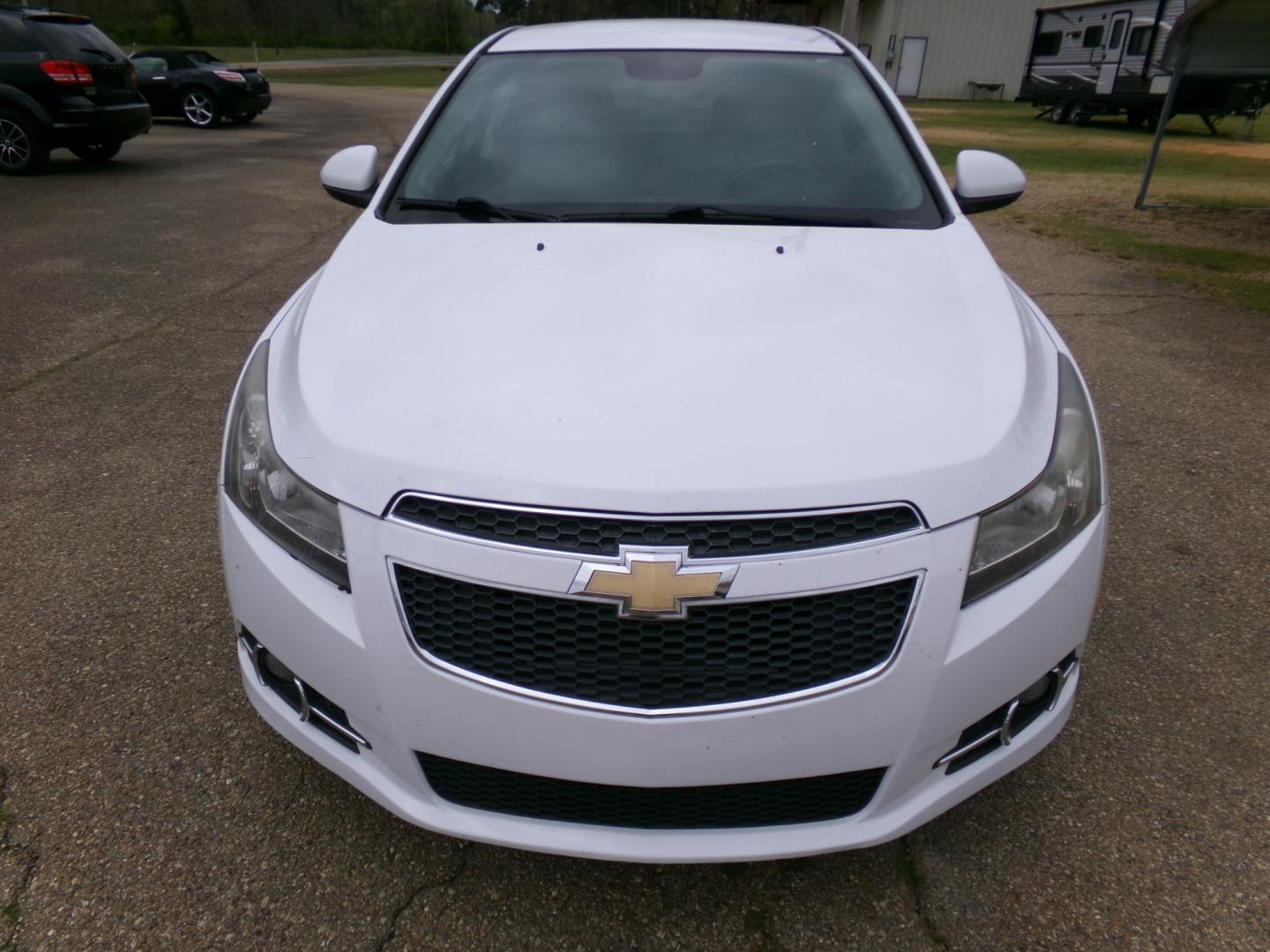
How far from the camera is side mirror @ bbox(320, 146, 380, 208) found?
294 centimetres

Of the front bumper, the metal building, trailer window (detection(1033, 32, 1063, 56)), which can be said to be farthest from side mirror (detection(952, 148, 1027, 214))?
the metal building

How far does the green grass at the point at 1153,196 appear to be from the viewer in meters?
7.41

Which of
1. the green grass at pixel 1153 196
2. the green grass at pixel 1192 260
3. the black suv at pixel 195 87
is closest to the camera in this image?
the green grass at pixel 1192 260

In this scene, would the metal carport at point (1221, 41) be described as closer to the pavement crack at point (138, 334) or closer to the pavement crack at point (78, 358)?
the pavement crack at point (138, 334)

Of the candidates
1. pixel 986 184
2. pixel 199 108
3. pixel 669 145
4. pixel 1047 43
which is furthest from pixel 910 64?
pixel 669 145

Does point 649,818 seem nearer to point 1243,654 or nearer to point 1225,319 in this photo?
point 1243,654

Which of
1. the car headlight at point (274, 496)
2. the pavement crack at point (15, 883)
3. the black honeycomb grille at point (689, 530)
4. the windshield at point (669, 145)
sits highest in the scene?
the windshield at point (669, 145)

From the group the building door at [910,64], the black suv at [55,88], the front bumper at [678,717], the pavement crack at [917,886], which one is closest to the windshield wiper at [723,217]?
the front bumper at [678,717]

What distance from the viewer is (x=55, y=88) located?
937 cm

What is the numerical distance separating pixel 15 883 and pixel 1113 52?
2546 centimetres

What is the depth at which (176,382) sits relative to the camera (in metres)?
4.53

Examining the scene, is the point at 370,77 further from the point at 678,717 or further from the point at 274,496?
the point at 678,717

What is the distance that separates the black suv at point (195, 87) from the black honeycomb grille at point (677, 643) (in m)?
17.7

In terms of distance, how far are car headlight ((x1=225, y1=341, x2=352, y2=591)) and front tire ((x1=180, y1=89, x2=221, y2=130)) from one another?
1709cm
